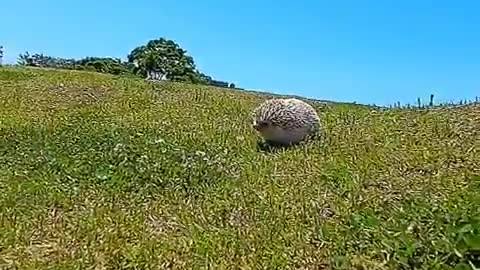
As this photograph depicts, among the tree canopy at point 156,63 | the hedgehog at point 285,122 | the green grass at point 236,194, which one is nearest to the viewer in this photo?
the green grass at point 236,194

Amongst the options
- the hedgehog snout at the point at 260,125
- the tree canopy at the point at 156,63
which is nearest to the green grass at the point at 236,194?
the hedgehog snout at the point at 260,125

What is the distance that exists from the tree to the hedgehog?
16274 mm

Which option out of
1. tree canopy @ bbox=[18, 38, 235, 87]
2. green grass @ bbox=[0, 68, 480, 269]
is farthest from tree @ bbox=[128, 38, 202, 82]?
green grass @ bbox=[0, 68, 480, 269]

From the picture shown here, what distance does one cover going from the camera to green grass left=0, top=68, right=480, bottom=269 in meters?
3.95

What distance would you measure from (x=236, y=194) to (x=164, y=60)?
65.7 ft

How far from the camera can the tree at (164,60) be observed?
24469 mm

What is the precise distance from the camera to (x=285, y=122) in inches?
294

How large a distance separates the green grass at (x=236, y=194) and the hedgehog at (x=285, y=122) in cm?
24

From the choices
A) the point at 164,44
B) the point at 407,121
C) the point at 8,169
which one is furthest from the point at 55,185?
the point at 164,44

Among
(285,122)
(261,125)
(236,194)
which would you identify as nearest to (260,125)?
(261,125)

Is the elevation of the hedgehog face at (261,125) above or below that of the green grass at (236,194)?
above

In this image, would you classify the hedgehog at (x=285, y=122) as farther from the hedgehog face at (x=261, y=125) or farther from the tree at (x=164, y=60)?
the tree at (x=164, y=60)

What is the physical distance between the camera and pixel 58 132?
830 cm

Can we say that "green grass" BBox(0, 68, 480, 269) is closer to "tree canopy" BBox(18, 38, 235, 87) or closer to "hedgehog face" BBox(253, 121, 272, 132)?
"hedgehog face" BBox(253, 121, 272, 132)
